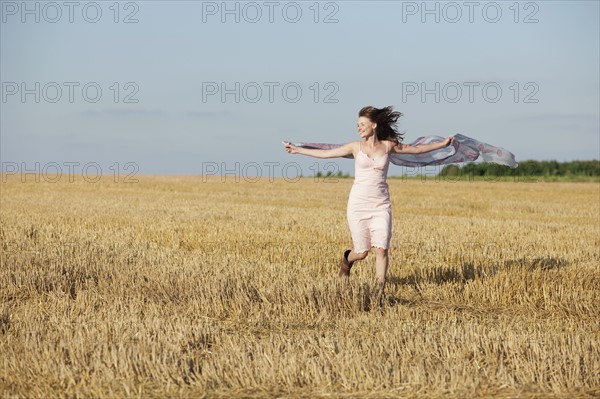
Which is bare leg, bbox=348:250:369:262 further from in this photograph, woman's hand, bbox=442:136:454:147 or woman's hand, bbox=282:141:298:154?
woman's hand, bbox=442:136:454:147

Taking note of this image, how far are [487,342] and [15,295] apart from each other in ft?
16.5

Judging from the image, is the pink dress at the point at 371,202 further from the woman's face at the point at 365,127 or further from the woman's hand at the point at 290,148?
the woman's hand at the point at 290,148

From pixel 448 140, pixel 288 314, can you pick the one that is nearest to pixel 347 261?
pixel 288 314

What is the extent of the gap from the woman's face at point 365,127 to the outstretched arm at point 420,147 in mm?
369

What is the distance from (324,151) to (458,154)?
1.79 metres

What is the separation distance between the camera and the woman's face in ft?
25.2

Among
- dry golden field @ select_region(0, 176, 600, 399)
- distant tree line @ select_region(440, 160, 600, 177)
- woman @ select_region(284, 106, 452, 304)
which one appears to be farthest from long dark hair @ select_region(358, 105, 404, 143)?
distant tree line @ select_region(440, 160, 600, 177)

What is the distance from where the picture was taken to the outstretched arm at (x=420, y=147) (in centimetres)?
793

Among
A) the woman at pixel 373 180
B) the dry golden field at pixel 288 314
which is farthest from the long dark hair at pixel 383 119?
the dry golden field at pixel 288 314

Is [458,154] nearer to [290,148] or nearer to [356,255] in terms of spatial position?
[356,255]

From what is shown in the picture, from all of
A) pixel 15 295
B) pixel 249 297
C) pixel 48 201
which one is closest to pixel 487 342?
pixel 249 297

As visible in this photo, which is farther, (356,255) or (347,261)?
(347,261)

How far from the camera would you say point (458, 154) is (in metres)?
8.95

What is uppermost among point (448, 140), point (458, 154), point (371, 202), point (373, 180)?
point (448, 140)
